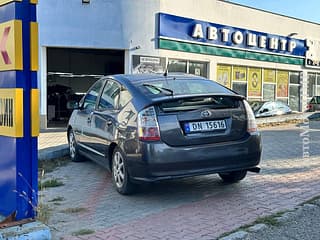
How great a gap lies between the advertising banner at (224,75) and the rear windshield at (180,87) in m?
13.8

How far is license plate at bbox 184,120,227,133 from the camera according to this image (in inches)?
213

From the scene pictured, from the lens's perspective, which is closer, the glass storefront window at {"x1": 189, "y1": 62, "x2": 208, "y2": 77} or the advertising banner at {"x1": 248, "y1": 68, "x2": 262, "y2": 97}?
the glass storefront window at {"x1": 189, "y1": 62, "x2": 208, "y2": 77}

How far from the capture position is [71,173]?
294 inches

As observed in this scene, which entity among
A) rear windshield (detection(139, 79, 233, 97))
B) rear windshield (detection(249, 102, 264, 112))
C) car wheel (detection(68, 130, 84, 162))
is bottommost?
car wheel (detection(68, 130, 84, 162))

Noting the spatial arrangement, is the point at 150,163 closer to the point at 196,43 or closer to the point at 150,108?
the point at 150,108

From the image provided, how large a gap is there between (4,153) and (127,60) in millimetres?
12290

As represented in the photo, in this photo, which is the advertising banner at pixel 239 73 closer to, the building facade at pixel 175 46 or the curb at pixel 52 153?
the building facade at pixel 175 46

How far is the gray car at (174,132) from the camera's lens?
528 centimetres

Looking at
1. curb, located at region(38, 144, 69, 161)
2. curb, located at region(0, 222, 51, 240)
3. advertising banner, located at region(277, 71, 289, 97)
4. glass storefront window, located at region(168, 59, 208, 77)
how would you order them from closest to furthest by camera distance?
1. curb, located at region(0, 222, 51, 240)
2. curb, located at region(38, 144, 69, 161)
3. glass storefront window, located at region(168, 59, 208, 77)
4. advertising banner, located at region(277, 71, 289, 97)

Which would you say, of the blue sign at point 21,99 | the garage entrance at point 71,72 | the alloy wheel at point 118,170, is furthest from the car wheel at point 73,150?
the garage entrance at point 71,72

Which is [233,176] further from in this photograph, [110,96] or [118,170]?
[110,96]

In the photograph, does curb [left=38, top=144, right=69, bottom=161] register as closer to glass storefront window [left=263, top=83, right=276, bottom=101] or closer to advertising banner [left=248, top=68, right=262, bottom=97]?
advertising banner [left=248, top=68, right=262, bottom=97]

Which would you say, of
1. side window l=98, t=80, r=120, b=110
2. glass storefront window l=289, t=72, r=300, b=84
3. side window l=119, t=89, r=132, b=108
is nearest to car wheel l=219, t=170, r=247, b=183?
side window l=119, t=89, r=132, b=108

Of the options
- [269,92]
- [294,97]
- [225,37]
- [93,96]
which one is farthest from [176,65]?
[93,96]
